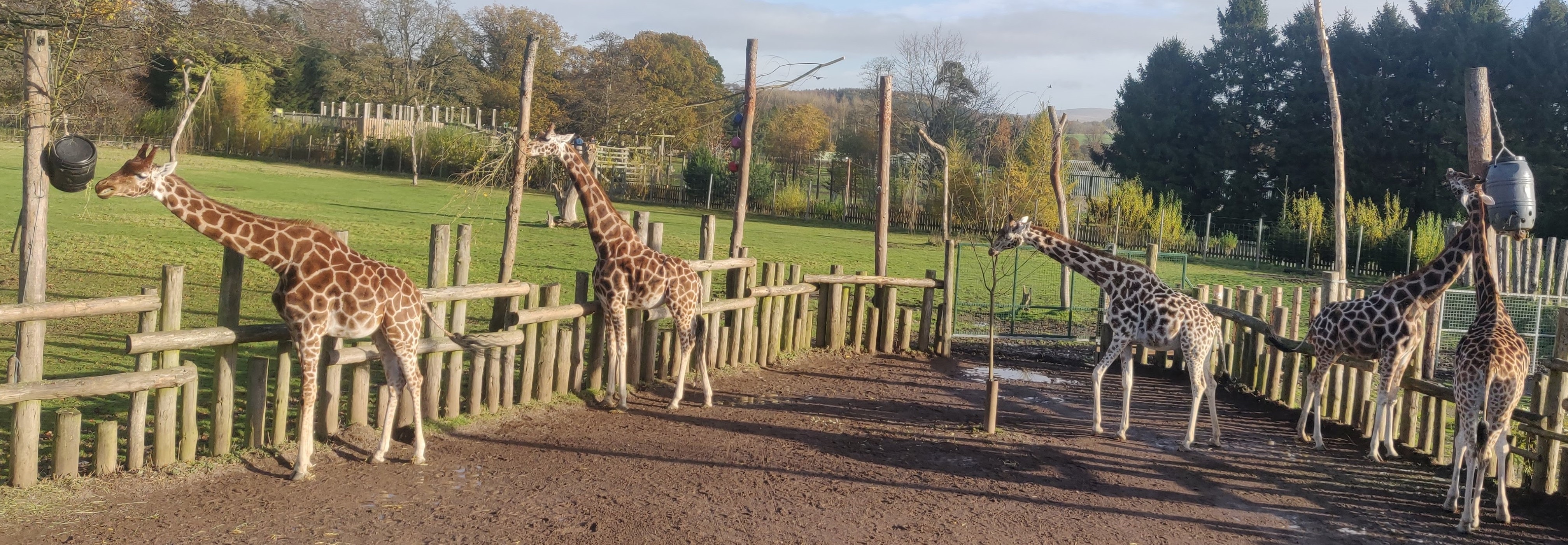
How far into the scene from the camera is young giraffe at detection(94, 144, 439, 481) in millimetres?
7012

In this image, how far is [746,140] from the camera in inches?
515

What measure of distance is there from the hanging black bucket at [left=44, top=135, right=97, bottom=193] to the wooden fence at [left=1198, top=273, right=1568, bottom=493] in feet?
32.2

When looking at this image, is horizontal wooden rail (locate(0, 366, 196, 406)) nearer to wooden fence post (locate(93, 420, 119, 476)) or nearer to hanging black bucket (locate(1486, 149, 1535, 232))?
wooden fence post (locate(93, 420, 119, 476))

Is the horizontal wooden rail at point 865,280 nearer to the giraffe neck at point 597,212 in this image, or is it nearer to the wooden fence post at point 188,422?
the giraffe neck at point 597,212

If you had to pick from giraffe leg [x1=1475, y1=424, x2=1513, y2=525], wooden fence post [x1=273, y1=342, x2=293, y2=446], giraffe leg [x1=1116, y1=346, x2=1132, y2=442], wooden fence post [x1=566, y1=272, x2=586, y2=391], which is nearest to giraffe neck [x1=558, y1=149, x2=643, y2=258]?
wooden fence post [x1=566, y1=272, x2=586, y2=391]

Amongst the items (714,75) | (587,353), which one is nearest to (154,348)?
(587,353)

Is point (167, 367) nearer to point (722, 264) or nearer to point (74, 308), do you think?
point (74, 308)

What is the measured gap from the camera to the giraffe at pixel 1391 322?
920cm

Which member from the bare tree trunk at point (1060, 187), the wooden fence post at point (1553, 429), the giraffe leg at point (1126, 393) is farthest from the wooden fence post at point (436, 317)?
the bare tree trunk at point (1060, 187)

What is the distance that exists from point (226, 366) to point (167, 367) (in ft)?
1.24

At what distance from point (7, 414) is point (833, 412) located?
6.77 meters

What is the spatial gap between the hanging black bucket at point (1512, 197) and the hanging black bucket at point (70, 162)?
1102 centimetres

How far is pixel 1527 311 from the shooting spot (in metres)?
17.9

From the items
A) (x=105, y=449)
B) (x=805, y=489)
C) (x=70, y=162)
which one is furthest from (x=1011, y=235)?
(x=70, y=162)
